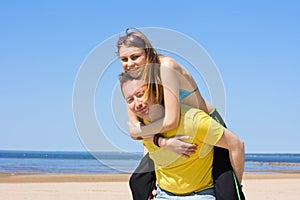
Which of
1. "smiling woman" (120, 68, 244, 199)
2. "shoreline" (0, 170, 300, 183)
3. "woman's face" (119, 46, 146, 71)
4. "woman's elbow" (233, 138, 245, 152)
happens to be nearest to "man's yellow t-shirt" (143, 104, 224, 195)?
"smiling woman" (120, 68, 244, 199)

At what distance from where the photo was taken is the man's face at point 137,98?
11.6 ft

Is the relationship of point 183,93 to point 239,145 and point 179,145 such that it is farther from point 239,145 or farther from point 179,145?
point 239,145

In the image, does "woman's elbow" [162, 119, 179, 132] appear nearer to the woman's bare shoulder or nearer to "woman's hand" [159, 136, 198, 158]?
"woman's hand" [159, 136, 198, 158]

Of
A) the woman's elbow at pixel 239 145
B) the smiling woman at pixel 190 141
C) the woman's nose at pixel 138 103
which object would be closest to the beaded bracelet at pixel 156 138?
the smiling woman at pixel 190 141

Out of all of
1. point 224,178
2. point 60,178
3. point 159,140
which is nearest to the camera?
point 159,140

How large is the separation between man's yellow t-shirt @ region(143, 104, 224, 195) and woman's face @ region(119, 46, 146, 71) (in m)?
0.40

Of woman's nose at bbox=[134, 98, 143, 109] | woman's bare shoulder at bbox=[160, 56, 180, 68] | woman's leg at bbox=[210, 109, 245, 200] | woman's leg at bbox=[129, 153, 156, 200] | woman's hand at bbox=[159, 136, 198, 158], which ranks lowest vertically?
woman's leg at bbox=[129, 153, 156, 200]

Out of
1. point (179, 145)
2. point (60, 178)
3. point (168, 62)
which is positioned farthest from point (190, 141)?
point (60, 178)

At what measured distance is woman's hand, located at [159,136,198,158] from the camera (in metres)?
3.58

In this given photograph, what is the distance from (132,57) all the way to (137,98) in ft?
1.14

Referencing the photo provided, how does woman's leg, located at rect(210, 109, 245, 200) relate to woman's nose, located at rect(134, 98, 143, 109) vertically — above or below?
below

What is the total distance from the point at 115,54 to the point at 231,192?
121 cm

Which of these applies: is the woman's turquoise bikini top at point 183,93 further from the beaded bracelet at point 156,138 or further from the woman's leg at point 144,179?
the woman's leg at point 144,179

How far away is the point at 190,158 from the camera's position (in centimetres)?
366
